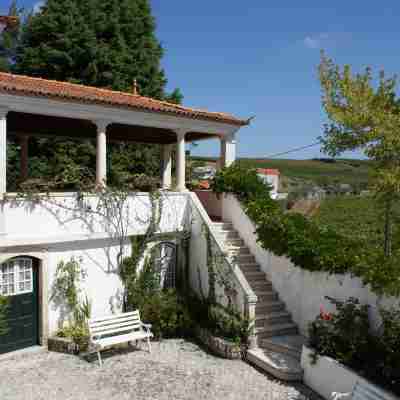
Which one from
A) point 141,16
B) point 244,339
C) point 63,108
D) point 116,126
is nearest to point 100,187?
point 63,108

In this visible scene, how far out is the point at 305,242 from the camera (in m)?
10.1

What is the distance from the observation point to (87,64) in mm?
22266

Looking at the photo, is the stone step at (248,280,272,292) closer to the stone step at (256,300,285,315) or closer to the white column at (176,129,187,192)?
the stone step at (256,300,285,315)

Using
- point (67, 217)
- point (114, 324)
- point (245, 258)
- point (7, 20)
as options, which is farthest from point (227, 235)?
point (7, 20)

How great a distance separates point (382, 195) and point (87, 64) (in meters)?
18.1

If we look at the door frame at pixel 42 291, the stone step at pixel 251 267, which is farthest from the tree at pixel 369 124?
the door frame at pixel 42 291

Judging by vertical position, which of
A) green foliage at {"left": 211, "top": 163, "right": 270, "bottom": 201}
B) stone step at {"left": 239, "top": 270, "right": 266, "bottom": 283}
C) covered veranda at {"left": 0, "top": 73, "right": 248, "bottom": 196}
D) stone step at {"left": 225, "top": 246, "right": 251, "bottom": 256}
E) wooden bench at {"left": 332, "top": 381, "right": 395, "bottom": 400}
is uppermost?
covered veranda at {"left": 0, "top": 73, "right": 248, "bottom": 196}

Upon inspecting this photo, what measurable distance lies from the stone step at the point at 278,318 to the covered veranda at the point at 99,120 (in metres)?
4.54

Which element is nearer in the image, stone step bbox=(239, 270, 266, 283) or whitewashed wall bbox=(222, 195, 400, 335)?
whitewashed wall bbox=(222, 195, 400, 335)

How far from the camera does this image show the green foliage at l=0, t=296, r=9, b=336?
30.2ft

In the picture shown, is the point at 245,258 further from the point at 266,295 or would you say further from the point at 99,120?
the point at 99,120

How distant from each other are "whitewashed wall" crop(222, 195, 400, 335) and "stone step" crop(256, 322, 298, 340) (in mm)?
210

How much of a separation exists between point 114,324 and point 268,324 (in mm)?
3869

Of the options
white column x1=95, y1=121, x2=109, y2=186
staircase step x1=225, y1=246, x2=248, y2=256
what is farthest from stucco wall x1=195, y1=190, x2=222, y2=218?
white column x1=95, y1=121, x2=109, y2=186
